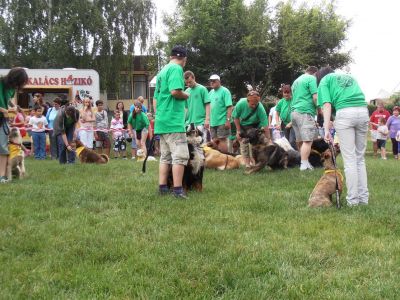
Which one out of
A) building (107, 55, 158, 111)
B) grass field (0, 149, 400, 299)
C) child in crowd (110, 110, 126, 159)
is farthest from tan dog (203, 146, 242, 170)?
building (107, 55, 158, 111)

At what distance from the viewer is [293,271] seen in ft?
10.5

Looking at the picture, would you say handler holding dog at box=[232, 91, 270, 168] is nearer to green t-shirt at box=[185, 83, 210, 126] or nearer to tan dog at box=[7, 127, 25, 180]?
green t-shirt at box=[185, 83, 210, 126]

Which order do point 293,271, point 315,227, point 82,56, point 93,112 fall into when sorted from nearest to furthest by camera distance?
1. point 293,271
2. point 315,227
3. point 93,112
4. point 82,56

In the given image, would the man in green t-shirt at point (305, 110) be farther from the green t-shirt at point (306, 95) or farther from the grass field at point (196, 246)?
the grass field at point (196, 246)

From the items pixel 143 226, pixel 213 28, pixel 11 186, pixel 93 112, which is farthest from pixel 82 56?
pixel 143 226

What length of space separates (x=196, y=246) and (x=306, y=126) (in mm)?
4754

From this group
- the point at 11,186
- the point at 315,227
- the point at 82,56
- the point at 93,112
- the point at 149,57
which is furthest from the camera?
the point at 149,57

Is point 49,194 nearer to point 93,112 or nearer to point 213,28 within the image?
point 93,112

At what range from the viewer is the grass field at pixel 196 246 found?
2.96m

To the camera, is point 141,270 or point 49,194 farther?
point 49,194

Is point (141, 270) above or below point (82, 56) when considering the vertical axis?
below

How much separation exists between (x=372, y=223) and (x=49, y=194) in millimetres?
4281

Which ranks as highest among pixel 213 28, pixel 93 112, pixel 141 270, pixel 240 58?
pixel 213 28

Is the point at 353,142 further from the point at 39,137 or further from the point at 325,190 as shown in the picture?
the point at 39,137
